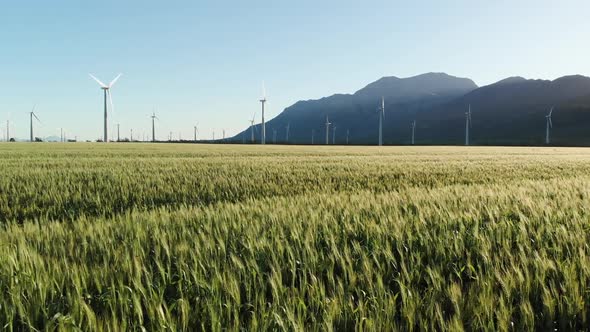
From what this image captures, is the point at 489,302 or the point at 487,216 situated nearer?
the point at 489,302

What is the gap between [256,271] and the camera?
2.33 m

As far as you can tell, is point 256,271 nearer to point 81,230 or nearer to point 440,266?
point 440,266

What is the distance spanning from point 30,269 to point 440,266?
2689mm

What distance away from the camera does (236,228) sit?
3.54m

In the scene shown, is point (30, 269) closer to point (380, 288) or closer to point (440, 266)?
point (380, 288)

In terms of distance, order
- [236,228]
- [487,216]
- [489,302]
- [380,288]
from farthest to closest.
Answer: [487,216], [236,228], [380,288], [489,302]

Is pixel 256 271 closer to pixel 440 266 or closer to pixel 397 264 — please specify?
pixel 397 264

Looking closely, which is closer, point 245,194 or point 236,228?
point 236,228

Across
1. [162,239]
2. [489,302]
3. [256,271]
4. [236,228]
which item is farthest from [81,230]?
[489,302]

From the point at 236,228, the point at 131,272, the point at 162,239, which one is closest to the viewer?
the point at 131,272

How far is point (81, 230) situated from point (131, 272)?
1.70m

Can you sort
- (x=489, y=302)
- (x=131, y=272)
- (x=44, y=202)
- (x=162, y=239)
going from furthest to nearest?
1. (x=44, y=202)
2. (x=162, y=239)
3. (x=131, y=272)
4. (x=489, y=302)

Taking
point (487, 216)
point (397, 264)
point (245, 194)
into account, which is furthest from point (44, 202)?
point (487, 216)

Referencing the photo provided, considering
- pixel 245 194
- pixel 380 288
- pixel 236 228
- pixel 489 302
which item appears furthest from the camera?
pixel 245 194
